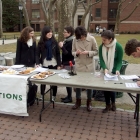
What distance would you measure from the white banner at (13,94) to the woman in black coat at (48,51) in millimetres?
904

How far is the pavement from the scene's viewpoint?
11.7 feet

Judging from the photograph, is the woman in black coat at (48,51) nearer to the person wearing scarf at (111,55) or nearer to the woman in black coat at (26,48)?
the woman in black coat at (26,48)

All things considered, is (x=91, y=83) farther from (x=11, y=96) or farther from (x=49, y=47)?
(x=11, y=96)

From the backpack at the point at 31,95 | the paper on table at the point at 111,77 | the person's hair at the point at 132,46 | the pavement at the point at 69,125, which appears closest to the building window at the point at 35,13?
the backpack at the point at 31,95

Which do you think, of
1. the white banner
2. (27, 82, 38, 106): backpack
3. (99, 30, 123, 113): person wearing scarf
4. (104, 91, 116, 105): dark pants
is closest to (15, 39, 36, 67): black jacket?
(27, 82, 38, 106): backpack

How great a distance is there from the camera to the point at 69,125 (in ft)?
12.9

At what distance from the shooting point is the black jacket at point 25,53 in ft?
15.8

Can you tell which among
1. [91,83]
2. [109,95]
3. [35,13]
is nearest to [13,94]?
[91,83]

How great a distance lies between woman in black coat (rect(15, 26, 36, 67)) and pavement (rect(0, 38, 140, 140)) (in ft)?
3.43

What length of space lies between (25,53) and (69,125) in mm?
1906

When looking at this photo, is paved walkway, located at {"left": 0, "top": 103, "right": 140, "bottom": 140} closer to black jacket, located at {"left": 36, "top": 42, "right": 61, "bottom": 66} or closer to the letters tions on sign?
the letters tions on sign

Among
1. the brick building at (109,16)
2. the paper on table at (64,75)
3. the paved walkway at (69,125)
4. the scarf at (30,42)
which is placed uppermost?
the brick building at (109,16)

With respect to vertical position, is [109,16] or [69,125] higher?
[109,16]

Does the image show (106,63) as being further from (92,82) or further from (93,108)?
(93,108)
